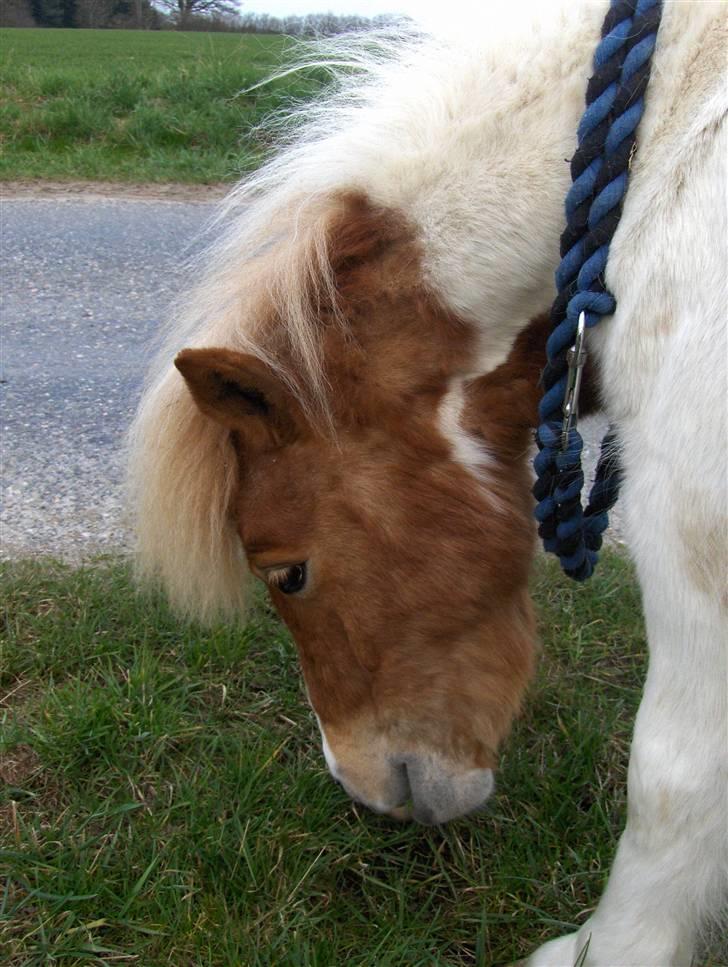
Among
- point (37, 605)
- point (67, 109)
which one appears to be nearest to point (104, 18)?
point (67, 109)

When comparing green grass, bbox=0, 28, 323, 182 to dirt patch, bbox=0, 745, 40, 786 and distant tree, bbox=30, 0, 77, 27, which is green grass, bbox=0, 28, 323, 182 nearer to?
dirt patch, bbox=0, 745, 40, 786

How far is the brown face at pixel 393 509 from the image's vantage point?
1837mm

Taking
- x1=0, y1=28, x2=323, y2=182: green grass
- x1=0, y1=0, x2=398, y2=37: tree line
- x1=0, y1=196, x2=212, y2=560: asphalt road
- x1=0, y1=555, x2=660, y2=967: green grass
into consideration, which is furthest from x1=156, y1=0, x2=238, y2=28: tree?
x1=0, y1=555, x2=660, y2=967: green grass

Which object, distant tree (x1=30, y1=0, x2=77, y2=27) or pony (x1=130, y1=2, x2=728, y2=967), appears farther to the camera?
distant tree (x1=30, y1=0, x2=77, y2=27)

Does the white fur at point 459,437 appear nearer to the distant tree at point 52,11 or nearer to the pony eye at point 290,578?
the pony eye at point 290,578

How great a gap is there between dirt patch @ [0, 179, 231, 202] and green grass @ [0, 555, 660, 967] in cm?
516

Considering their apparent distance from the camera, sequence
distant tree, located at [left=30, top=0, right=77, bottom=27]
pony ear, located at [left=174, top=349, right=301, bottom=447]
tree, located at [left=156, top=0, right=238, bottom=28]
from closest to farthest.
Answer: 1. pony ear, located at [left=174, top=349, right=301, bottom=447]
2. tree, located at [left=156, top=0, right=238, bottom=28]
3. distant tree, located at [left=30, top=0, right=77, bottom=27]

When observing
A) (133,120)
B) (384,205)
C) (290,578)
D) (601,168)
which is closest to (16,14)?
(133,120)

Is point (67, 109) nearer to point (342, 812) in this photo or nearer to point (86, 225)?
point (86, 225)

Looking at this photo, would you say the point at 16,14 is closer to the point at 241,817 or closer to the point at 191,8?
the point at 191,8

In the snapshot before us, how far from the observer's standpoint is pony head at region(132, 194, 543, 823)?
1.84 metres

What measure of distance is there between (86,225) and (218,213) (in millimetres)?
4916

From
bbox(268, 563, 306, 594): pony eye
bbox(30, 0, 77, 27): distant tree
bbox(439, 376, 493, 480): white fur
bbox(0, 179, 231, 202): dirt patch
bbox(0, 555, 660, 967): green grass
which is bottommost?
bbox(0, 555, 660, 967): green grass

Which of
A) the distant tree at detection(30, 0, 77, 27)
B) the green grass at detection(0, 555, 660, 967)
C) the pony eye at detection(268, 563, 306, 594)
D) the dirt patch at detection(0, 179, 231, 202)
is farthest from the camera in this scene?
the distant tree at detection(30, 0, 77, 27)
